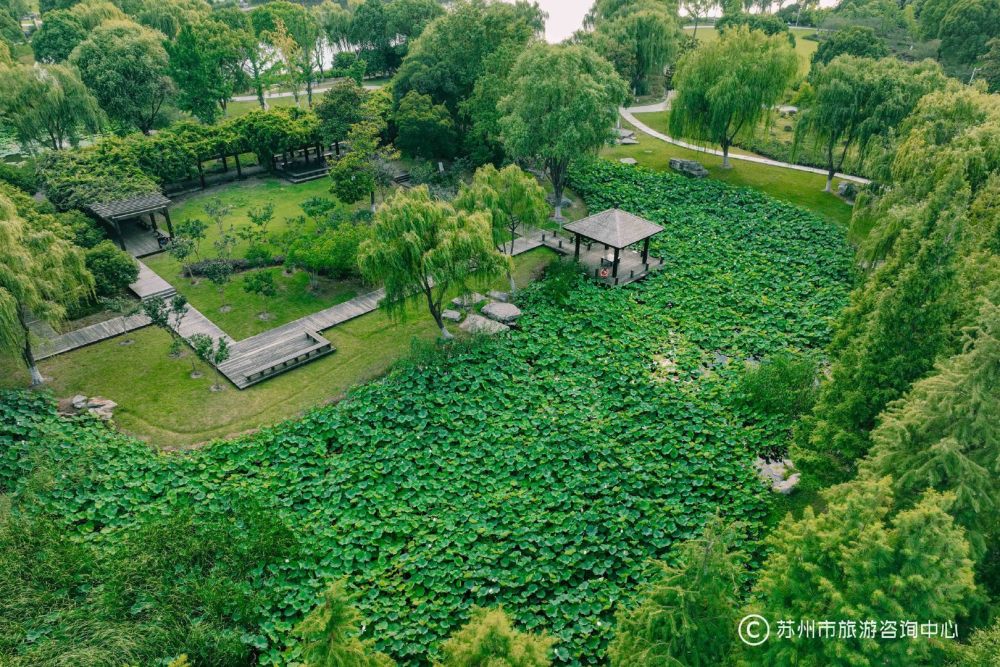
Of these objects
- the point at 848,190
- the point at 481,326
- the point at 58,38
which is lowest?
the point at 481,326

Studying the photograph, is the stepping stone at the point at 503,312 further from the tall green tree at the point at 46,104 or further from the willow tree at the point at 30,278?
the tall green tree at the point at 46,104

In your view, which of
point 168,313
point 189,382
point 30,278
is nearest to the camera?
point 30,278

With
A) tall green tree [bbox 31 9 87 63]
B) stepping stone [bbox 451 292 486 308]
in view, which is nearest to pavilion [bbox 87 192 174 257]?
stepping stone [bbox 451 292 486 308]

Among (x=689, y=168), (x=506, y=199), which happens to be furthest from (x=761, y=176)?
(x=506, y=199)

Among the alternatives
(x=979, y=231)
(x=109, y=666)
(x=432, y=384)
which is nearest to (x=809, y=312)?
(x=979, y=231)

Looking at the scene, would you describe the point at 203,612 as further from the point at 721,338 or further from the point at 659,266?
the point at 659,266

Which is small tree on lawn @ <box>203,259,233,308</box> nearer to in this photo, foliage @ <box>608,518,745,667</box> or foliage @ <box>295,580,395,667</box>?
foliage @ <box>295,580,395,667</box>

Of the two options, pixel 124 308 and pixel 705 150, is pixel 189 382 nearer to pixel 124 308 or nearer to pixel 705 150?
pixel 124 308
